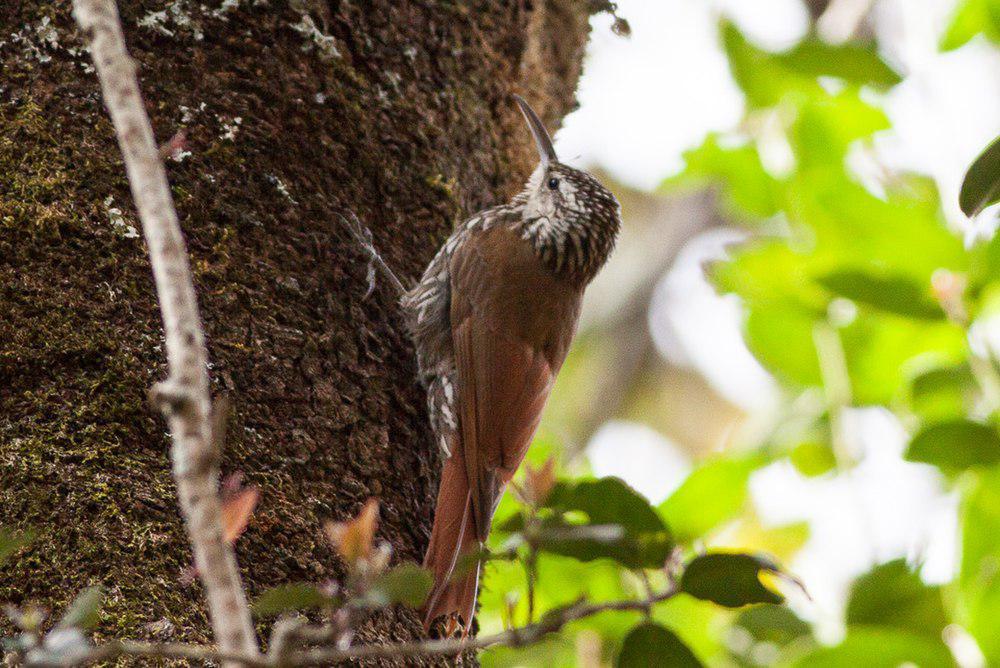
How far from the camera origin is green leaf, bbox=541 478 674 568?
1.54 metres

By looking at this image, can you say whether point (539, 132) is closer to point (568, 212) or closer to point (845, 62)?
point (568, 212)

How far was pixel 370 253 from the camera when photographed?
2064 millimetres

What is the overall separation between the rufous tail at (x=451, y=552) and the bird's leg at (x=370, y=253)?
0.40m

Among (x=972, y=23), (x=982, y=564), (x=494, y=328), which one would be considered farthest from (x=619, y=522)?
(x=972, y=23)

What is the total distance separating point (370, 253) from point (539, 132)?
948 millimetres

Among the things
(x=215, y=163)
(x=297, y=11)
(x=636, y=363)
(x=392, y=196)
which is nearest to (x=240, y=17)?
(x=297, y=11)

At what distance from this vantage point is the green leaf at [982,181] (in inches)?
56.7

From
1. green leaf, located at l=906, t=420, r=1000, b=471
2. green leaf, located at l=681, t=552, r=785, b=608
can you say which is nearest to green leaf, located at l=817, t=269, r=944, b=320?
→ green leaf, located at l=906, t=420, r=1000, b=471

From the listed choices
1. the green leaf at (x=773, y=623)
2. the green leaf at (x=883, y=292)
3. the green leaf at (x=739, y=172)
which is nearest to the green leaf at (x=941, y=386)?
the green leaf at (x=883, y=292)

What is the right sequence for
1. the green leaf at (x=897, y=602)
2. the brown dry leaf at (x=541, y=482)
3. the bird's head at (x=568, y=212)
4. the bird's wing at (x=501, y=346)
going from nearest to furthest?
the brown dry leaf at (x=541, y=482) → the green leaf at (x=897, y=602) → the bird's wing at (x=501, y=346) → the bird's head at (x=568, y=212)

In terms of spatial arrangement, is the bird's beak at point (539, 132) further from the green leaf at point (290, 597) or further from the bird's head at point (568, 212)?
the green leaf at point (290, 597)

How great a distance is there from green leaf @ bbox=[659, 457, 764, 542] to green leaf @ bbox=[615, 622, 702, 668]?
0.74 m

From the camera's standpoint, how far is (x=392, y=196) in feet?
7.38

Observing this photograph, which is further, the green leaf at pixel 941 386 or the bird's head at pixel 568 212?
the bird's head at pixel 568 212
